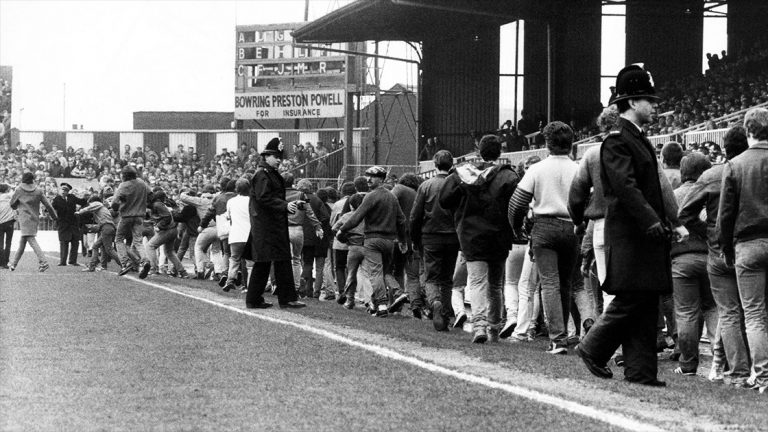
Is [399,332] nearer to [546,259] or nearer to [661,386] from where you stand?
[546,259]

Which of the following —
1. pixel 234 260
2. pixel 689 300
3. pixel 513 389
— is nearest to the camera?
pixel 513 389

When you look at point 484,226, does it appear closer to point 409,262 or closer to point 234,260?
point 409,262

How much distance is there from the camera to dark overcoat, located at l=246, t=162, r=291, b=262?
14750mm

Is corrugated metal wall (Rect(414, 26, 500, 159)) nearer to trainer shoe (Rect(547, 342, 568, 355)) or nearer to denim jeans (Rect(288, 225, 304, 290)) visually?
denim jeans (Rect(288, 225, 304, 290))

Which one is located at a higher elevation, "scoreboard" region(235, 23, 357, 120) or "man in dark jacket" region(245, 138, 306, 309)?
"scoreboard" region(235, 23, 357, 120)

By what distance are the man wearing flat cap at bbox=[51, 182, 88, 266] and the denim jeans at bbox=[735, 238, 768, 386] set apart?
19745mm

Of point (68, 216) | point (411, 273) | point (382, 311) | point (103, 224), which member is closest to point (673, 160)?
point (382, 311)

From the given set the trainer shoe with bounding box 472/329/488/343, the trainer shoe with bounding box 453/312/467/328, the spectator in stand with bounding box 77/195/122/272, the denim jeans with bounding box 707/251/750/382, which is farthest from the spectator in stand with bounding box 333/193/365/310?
the spectator in stand with bounding box 77/195/122/272

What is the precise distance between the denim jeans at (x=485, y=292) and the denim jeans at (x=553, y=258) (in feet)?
3.03

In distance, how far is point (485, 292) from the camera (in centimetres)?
1154

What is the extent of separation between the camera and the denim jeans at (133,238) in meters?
21.5

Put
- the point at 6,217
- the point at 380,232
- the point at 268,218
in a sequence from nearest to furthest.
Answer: the point at 380,232
the point at 268,218
the point at 6,217

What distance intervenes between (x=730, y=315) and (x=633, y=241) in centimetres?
114

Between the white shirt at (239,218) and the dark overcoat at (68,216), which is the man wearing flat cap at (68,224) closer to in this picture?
the dark overcoat at (68,216)
